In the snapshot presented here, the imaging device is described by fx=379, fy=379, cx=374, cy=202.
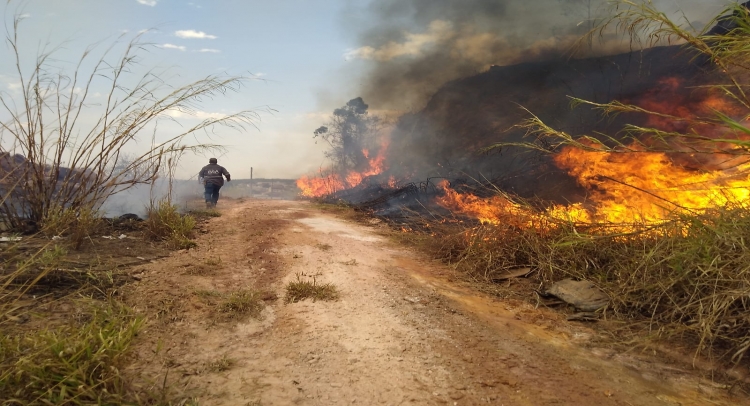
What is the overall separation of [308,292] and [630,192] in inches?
225

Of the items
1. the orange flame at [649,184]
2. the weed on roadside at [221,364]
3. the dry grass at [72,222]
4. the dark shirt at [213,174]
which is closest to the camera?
the weed on roadside at [221,364]

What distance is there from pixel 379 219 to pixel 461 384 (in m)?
8.27

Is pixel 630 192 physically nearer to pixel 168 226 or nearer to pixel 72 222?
pixel 168 226

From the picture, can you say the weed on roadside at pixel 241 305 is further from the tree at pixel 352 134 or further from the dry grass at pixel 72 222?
the tree at pixel 352 134

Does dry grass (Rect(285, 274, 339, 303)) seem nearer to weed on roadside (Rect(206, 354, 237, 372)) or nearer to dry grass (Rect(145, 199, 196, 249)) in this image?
weed on roadside (Rect(206, 354, 237, 372))

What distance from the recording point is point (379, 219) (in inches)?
425

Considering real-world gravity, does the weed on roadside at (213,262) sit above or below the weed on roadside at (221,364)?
above

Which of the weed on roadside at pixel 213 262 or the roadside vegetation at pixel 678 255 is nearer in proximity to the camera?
the roadside vegetation at pixel 678 255

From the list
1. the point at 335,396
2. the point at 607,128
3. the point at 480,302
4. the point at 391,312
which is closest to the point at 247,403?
the point at 335,396

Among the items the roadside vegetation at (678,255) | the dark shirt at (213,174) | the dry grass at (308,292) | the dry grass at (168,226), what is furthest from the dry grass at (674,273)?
the dark shirt at (213,174)

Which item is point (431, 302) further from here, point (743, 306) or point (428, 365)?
point (743, 306)

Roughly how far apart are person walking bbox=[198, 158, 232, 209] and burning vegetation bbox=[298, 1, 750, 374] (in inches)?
195

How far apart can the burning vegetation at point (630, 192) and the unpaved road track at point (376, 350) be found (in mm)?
693

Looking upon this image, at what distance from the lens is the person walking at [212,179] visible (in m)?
12.8
